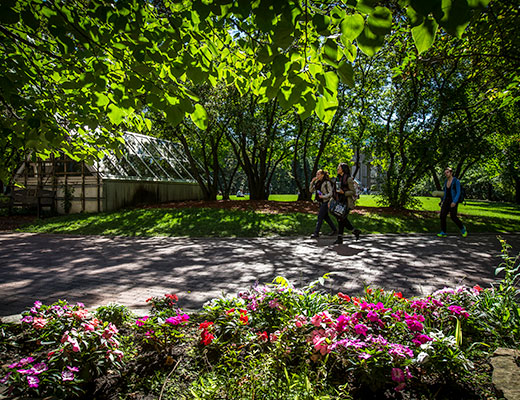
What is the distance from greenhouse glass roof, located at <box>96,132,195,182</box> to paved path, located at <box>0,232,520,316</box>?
9.16m

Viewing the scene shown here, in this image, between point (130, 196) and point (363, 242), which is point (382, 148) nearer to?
point (363, 242)

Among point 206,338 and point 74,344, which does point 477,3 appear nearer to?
point 206,338

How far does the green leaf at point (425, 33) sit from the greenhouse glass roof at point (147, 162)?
1892 cm

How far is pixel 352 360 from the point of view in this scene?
2.31 meters

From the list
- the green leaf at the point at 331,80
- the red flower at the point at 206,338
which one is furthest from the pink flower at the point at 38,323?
the green leaf at the point at 331,80

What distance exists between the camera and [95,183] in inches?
734

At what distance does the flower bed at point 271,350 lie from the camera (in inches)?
84.2

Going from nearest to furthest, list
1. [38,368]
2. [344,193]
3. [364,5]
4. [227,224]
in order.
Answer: [364,5] → [38,368] → [344,193] → [227,224]

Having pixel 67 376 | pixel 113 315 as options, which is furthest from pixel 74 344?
pixel 113 315

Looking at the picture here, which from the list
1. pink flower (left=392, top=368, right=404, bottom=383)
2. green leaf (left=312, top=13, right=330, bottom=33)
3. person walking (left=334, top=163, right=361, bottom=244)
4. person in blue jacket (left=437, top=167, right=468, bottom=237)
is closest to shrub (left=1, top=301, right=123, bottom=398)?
pink flower (left=392, top=368, right=404, bottom=383)

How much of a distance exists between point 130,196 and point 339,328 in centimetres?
1966

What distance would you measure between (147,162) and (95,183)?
4711 millimetres

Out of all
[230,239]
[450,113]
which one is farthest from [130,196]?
[450,113]

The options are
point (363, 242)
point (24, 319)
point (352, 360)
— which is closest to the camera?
point (352, 360)
